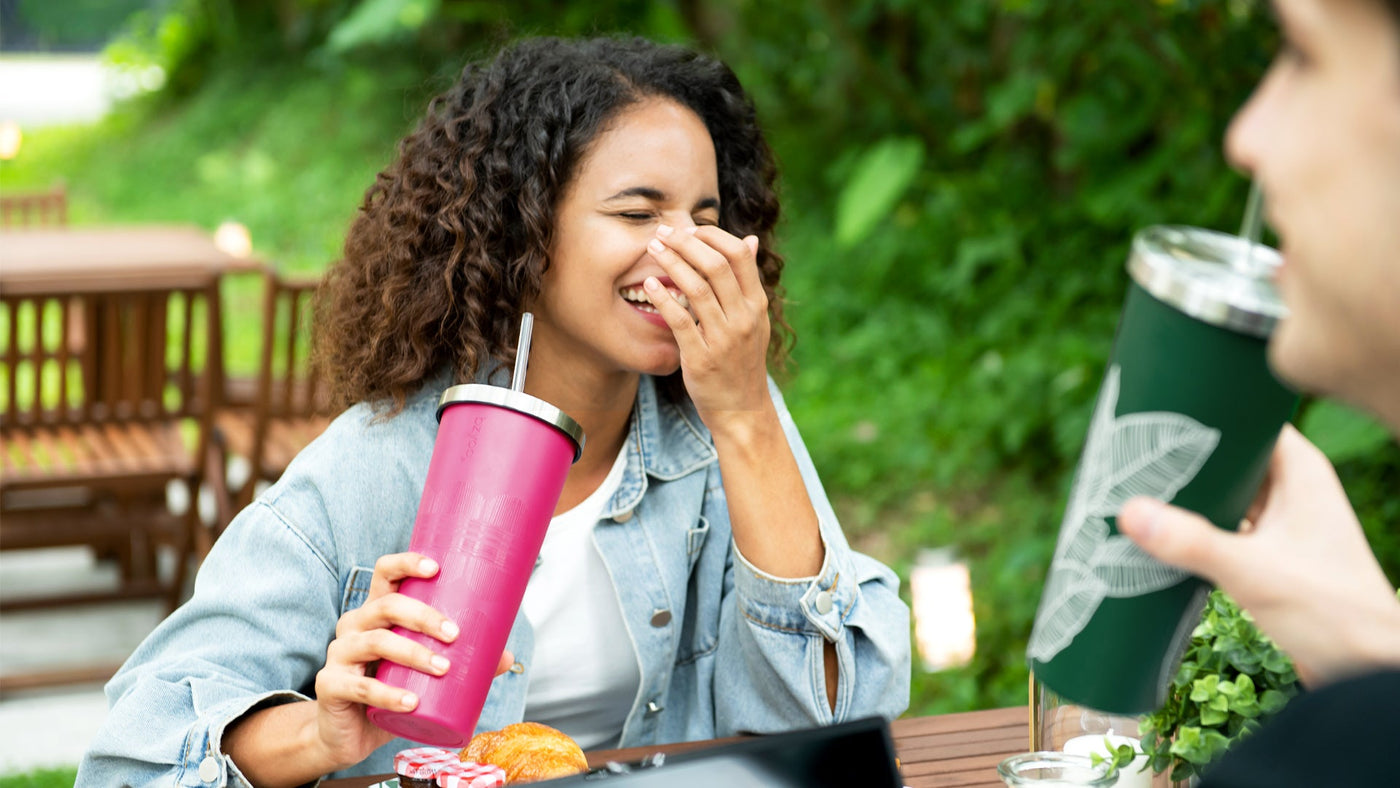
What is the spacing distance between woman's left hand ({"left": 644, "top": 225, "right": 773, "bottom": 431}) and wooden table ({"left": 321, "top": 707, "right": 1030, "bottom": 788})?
398 millimetres

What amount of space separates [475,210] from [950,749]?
89cm

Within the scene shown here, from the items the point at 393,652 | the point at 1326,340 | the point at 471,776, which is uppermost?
the point at 1326,340

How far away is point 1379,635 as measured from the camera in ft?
2.67

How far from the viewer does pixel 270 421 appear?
177 inches

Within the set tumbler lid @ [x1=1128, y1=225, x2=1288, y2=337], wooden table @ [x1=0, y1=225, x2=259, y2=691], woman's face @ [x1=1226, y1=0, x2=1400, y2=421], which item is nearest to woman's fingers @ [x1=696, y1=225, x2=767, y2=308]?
tumbler lid @ [x1=1128, y1=225, x2=1288, y2=337]

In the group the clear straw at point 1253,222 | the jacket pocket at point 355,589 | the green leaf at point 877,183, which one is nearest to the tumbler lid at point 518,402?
the jacket pocket at point 355,589

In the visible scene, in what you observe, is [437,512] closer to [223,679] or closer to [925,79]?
[223,679]

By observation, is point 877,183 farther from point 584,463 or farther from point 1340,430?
point 584,463

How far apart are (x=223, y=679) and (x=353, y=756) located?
0.72 feet

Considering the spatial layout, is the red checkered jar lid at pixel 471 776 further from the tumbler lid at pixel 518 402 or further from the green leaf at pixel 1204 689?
the green leaf at pixel 1204 689

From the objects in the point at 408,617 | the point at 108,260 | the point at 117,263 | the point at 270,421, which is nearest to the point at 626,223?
the point at 408,617

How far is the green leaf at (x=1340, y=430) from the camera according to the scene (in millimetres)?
3105

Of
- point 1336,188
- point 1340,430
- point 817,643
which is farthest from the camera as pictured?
point 1340,430

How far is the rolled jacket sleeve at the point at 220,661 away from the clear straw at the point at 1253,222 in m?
1.04
